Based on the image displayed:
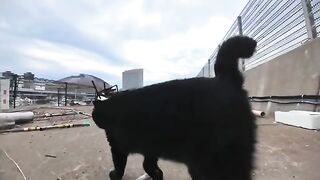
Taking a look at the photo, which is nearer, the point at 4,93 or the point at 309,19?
the point at 309,19

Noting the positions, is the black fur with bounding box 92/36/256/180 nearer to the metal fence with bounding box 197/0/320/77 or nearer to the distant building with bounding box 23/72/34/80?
the metal fence with bounding box 197/0/320/77

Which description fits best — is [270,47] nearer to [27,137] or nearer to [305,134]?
[305,134]

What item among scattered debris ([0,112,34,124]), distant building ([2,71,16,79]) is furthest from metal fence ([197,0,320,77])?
distant building ([2,71,16,79])

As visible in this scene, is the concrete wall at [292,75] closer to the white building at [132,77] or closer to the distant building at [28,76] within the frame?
the white building at [132,77]

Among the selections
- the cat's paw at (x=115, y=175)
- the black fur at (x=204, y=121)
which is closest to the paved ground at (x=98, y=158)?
the cat's paw at (x=115, y=175)

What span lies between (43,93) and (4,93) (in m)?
3.99

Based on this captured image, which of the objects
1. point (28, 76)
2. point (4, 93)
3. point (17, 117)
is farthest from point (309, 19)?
point (28, 76)

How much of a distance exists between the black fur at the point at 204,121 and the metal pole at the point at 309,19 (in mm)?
3145

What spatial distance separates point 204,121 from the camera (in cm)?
147

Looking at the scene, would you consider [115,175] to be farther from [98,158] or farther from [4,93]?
[4,93]

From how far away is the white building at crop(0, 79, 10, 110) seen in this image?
27.5 ft

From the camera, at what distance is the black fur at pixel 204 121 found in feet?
4.72

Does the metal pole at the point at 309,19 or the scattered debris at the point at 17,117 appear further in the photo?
the scattered debris at the point at 17,117

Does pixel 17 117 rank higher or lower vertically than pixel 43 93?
lower
